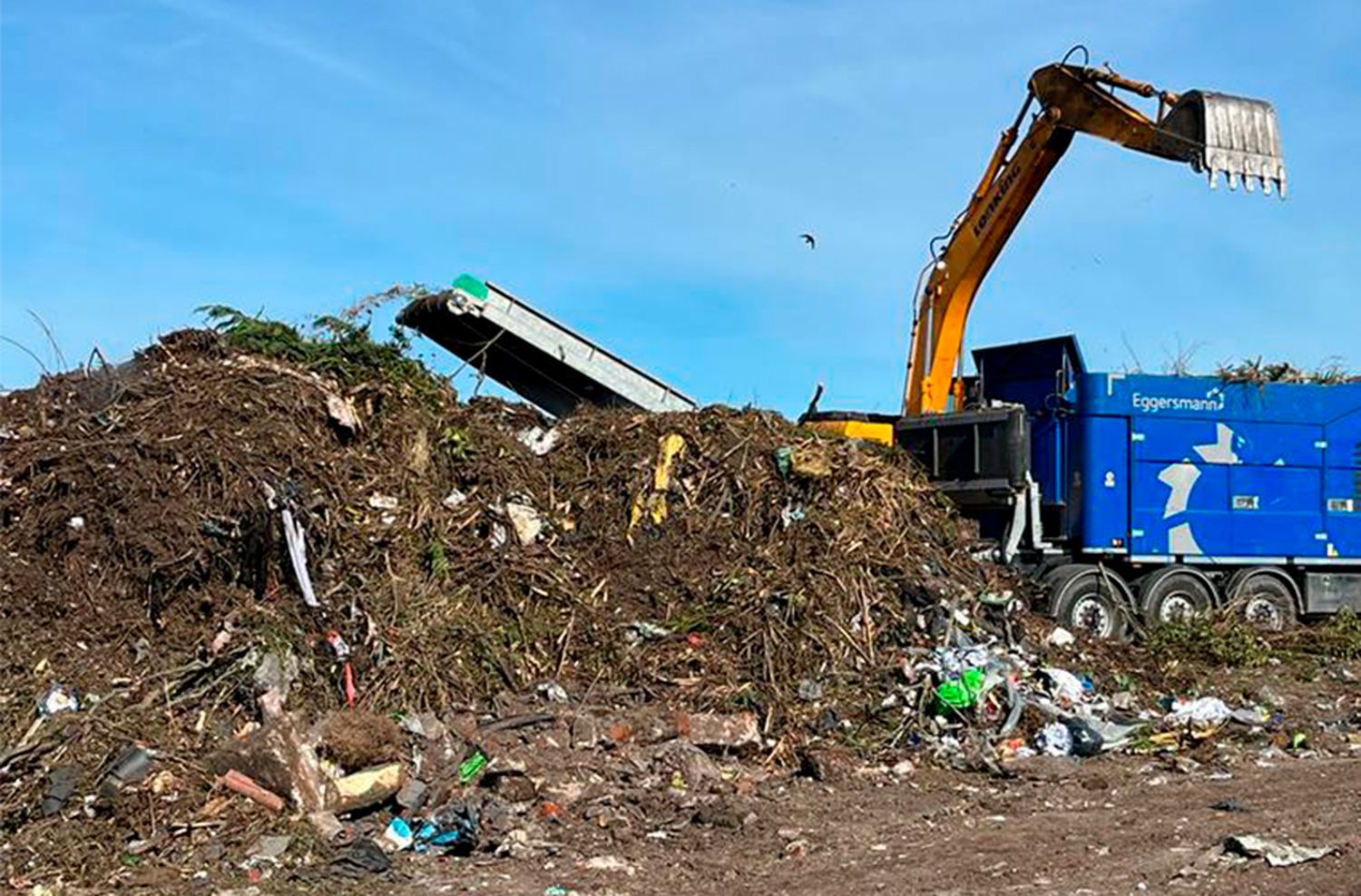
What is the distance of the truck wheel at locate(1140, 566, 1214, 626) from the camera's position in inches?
483

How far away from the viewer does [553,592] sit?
9.38 m

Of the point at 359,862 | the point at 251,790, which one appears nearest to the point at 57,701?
the point at 251,790

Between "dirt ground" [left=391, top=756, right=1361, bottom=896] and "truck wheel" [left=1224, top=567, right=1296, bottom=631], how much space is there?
439 cm

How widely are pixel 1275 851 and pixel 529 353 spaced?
723 cm

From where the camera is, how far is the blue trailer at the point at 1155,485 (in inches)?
476

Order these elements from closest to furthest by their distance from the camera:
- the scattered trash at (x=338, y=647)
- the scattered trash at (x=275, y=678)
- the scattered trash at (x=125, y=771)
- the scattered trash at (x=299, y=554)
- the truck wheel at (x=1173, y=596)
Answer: the scattered trash at (x=125, y=771), the scattered trash at (x=275, y=678), the scattered trash at (x=338, y=647), the scattered trash at (x=299, y=554), the truck wheel at (x=1173, y=596)

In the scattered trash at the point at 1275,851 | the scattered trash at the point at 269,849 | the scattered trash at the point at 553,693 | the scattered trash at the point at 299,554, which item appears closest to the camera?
the scattered trash at the point at 1275,851

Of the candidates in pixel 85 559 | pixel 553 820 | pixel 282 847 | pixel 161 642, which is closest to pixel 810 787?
pixel 553 820

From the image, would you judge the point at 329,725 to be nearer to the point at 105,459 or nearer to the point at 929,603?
the point at 105,459

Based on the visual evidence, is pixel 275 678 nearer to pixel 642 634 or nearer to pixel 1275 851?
pixel 642 634

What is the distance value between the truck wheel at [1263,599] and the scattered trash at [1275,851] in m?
6.48

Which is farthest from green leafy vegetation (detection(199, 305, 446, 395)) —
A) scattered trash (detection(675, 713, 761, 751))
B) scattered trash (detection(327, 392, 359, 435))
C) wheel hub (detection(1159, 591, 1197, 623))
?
wheel hub (detection(1159, 591, 1197, 623))

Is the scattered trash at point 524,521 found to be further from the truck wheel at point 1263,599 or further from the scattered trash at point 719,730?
the truck wheel at point 1263,599

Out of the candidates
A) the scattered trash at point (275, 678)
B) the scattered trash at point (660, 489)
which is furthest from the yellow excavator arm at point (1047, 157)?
the scattered trash at point (275, 678)
